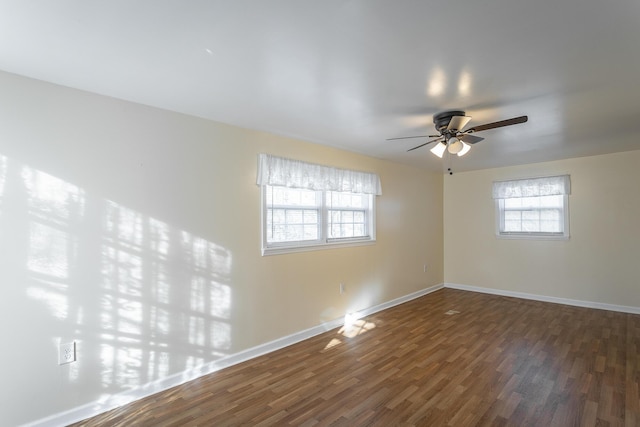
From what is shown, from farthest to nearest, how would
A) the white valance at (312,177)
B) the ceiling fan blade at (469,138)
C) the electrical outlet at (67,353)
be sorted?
the white valance at (312,177) < the ceiling fan blade at (469,138) < the electrical outlet at (67,353)

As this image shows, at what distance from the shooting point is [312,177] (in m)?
3.75

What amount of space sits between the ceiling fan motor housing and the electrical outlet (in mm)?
3388

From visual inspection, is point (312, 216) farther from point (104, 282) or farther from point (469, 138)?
point (104, 282)

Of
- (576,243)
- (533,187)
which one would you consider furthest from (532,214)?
(576,243)

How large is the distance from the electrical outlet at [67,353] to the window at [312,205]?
170 cm

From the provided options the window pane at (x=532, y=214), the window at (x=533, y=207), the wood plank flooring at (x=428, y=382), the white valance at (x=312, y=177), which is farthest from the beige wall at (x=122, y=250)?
the window pane at (x=532, y=214)

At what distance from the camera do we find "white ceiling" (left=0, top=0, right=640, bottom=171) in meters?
1.44

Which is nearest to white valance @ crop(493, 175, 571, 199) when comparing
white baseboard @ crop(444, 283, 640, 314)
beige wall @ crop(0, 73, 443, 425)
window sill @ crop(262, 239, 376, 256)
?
white baseboard @ crop(444, 283, 640, 314)

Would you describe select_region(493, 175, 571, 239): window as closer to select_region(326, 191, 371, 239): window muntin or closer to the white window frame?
the white window frame

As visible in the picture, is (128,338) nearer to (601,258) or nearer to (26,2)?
(26,2)

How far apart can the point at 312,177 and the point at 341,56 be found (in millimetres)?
1995

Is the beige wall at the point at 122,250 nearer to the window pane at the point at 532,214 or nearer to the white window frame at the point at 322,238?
the white window frame at the point at 322,238

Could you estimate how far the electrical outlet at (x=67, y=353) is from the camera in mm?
2143

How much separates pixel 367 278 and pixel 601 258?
3.54 meters
